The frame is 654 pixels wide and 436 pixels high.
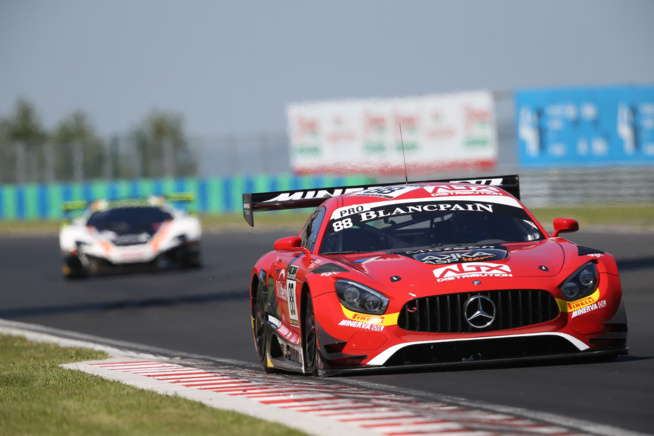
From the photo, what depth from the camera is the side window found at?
878 centimetres

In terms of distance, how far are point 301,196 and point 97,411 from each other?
3.73 meters

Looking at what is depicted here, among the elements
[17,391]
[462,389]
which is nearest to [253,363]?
[17,391]

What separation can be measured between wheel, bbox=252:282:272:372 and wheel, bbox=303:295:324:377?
1090 mm

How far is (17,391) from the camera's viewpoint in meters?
7.70

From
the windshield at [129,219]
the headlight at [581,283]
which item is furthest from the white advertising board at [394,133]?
the headlight at [581,283]

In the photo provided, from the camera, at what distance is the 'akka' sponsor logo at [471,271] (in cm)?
733

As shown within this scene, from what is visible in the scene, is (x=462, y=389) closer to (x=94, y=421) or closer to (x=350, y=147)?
(x=94, y=421)

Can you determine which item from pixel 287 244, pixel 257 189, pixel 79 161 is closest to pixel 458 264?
pixel 287 244

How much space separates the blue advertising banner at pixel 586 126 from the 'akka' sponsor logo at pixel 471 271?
117 ft

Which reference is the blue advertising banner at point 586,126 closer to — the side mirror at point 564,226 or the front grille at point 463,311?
the side mirror at point 564,226

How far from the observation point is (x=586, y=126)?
4278 centimetres

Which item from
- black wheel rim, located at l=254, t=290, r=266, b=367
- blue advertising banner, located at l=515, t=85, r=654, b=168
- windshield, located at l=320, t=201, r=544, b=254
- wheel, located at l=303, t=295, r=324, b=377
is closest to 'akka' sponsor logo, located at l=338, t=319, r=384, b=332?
wheel, located at l=303, t=295, r=324, b=377

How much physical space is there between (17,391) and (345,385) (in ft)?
6.73

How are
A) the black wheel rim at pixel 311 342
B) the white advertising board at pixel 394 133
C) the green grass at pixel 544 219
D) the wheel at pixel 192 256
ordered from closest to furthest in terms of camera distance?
1. the black wheel rim at pixel 311 342
2. the wheel at pixel 192 256
3. the green grass at pixel 544 219
4. the white advertising board at pixel 394 133
